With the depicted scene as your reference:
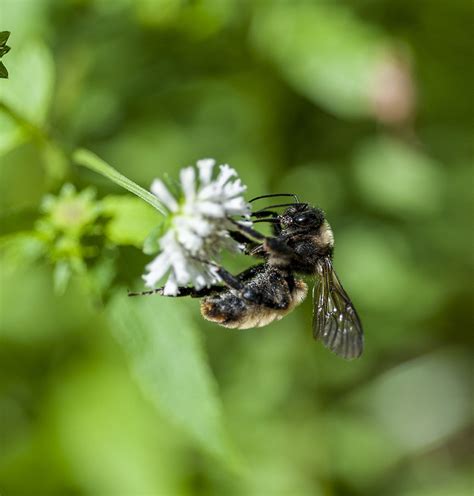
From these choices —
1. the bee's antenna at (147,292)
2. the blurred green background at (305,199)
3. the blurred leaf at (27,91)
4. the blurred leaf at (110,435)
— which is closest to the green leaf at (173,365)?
the bee's antenna at (147,292)

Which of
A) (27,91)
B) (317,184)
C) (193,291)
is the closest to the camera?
(193,291)

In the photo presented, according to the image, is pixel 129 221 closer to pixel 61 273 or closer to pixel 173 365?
pixel 61 273

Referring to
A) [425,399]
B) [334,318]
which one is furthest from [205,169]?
[425,399]

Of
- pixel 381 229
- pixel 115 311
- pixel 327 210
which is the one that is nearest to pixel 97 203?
pixel 115 311

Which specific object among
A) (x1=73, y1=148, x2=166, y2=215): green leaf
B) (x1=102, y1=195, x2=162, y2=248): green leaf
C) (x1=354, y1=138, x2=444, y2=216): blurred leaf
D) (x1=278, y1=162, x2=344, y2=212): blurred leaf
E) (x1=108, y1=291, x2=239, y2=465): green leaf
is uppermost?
(x1=354, y1=138, x2=444, y2=216): blurred leaf

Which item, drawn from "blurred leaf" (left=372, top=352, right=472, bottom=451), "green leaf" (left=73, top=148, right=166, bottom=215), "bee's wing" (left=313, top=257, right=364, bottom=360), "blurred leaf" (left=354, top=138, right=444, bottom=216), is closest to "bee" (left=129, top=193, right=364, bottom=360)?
"bee's wing" (left=313, top=257, right=364, bottom=360)

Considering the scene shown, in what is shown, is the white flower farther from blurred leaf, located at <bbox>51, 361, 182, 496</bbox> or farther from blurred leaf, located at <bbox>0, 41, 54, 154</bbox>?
blurred leaf, located at <bbox>51, 361, 182, 496</bbox>
